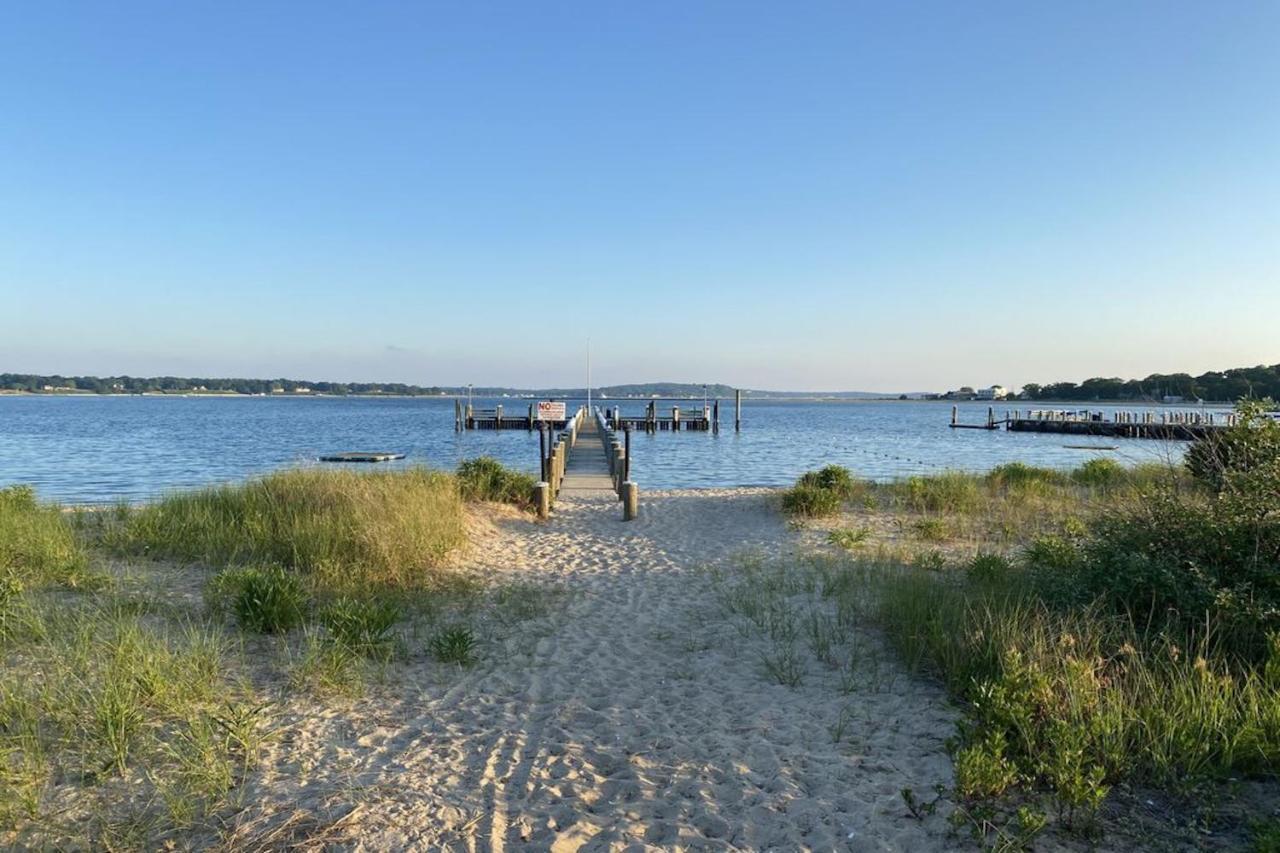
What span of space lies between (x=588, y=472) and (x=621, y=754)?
1788 centimetres

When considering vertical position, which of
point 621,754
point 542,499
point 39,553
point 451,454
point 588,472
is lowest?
point 451,454

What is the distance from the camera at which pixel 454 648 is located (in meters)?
6.02

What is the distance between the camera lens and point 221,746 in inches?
165

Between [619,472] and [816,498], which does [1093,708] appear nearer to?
[816,498]

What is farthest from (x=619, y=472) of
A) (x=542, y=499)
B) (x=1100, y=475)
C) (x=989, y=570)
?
(x=989, y=570)

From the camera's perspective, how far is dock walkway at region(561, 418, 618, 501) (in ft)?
60.0

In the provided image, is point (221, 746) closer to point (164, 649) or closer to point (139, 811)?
point (139, 811)

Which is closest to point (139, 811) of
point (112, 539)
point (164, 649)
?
point (164, 649)

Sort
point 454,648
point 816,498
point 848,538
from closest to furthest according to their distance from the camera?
point 454,648 → point 848,538 → point 816,498

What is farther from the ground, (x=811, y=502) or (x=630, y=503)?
(x=811, y=502)

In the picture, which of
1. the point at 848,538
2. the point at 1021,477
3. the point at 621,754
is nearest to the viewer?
the point at 621,754

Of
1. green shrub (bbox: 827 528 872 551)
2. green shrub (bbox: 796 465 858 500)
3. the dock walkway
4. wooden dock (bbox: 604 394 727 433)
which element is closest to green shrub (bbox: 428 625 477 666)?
green shrub (bbox: 827 528 872 551)

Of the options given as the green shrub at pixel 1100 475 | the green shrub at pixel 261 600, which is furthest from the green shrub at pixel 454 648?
the green shrub at pixel 1100 475

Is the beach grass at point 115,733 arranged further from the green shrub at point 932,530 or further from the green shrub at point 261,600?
the green shrub at point 932,530
